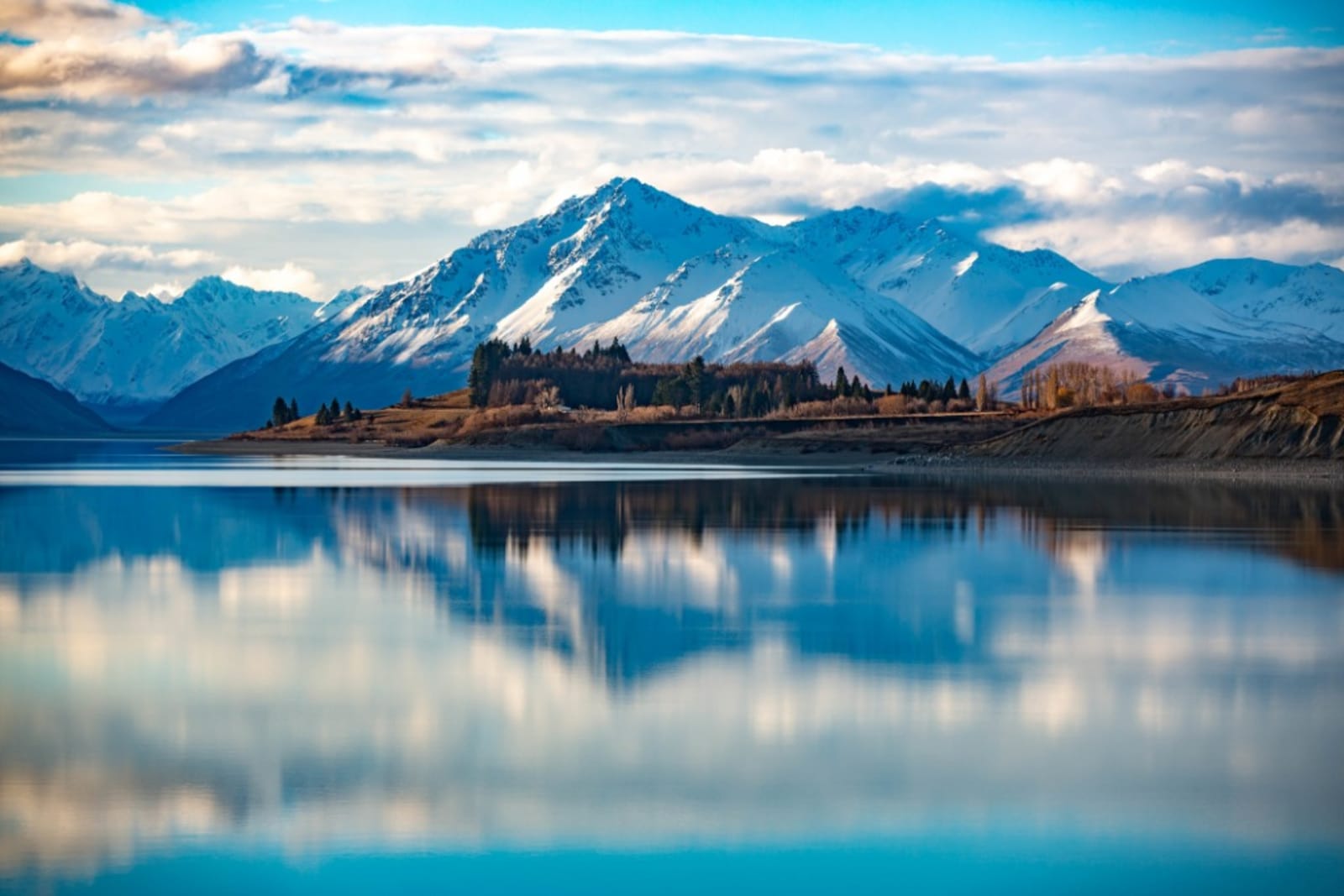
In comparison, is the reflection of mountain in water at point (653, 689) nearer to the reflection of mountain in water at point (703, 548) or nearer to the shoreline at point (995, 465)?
the reflection of mountain in water at point (703, 548)

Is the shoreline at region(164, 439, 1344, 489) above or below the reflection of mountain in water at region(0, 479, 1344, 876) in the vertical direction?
below

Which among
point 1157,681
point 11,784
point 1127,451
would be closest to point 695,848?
point 11,784

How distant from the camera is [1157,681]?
2884cm

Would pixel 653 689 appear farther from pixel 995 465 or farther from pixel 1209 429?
pixel 995 465

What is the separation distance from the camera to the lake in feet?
60.6

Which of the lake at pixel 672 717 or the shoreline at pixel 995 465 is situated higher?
the lake at pixel 672 717

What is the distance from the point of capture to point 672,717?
2545 cm

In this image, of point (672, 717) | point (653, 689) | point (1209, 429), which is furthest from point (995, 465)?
point (672, 717)

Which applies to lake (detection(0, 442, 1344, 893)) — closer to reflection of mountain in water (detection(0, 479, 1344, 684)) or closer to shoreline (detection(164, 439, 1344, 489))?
Answer: reflection of mountain in water (detection(0, 479, 1344, 684))

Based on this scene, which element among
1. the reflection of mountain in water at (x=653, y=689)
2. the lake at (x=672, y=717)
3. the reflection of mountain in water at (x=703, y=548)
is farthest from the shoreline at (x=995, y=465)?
the lake at (x=672, y=717)

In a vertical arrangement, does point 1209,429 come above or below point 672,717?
above

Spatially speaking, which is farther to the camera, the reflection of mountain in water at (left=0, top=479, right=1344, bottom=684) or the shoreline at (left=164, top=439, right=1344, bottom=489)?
the shoreline at (left=164, top=439, right=1344, bottom=489)

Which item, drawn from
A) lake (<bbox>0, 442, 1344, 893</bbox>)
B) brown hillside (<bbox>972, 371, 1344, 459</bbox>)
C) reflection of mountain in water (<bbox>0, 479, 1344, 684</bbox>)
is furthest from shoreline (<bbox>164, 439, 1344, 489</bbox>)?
lake (<bbox>0, 442, 1344, 893</bbox>)

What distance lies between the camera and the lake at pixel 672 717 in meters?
18.5
